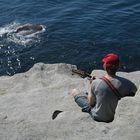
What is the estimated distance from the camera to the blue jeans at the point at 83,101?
44.6 ft

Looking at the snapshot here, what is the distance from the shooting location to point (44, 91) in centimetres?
1709

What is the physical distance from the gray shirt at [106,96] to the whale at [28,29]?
20.0m

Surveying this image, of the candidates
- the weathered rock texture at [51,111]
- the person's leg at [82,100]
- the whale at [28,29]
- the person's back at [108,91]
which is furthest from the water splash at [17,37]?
the person's back at [108,91]

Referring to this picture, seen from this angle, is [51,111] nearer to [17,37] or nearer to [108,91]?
[108,91]

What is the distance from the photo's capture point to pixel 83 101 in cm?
1411

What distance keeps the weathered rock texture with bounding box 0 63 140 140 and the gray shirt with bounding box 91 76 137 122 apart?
13.5 inches

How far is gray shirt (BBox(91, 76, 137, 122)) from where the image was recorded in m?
12.5

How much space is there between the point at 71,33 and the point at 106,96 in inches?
767

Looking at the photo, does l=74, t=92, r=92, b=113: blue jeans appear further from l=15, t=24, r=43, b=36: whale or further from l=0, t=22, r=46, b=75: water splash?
l=15, t=24, r=43, b=36: whale

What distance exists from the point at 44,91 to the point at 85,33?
15.0 metres

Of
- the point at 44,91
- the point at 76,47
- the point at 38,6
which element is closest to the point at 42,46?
the point at 76,47

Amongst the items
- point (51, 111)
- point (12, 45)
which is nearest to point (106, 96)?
point (51, 111)

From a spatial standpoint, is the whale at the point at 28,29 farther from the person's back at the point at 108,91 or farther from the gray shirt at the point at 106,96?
the gray shirt at the point at 106,96

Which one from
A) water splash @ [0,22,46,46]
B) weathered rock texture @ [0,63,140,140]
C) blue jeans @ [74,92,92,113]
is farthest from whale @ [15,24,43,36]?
blue jeans @ [74,92,92,113]
